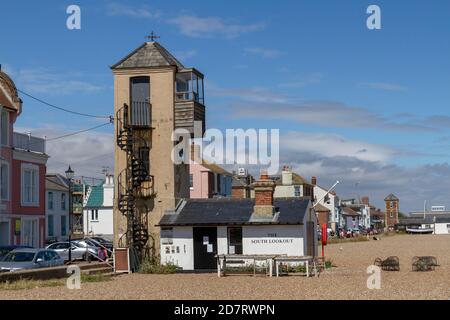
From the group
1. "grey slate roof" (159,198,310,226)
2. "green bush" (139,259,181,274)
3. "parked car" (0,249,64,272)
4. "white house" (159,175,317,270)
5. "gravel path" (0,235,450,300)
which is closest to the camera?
"gravel path" (0,235,450,300)

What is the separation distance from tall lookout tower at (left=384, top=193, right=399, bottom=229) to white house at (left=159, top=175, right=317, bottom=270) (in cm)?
14713

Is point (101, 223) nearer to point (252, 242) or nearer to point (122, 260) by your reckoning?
point (122, 260)

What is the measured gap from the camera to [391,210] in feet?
598

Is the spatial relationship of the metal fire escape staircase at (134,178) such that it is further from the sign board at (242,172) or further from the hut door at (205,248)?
the sign board at (242,172)

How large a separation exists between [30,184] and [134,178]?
9.80 metres

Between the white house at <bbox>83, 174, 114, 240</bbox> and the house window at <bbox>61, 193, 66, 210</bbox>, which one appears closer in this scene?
the house window at <bbox>61, 193, 66, 210</bbox>

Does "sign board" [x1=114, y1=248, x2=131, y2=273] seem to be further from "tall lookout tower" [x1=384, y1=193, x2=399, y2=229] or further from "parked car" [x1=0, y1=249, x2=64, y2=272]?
"tall lookout tower" [x1=384, y1=193, x2=399, y2=229]

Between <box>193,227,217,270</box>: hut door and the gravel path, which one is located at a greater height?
<box>193,227,217,270</box>: hut door

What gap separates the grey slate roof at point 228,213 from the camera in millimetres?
34250

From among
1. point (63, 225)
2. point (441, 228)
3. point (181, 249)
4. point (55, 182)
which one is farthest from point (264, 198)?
point (441, 228)

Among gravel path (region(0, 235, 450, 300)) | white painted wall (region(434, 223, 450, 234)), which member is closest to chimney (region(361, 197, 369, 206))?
white painted wall (region(434, 223, 450, 234))

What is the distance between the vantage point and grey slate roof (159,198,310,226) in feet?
112
